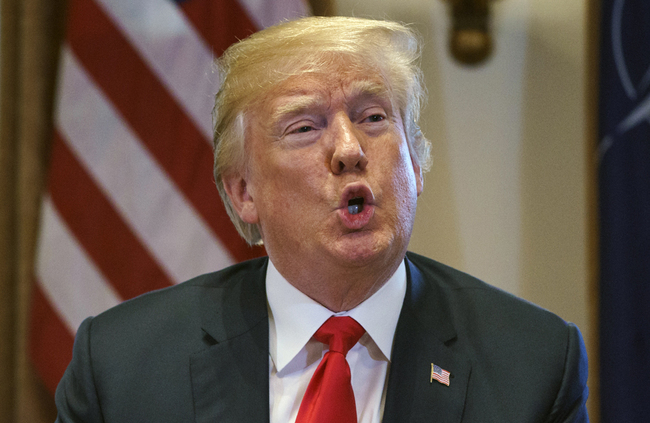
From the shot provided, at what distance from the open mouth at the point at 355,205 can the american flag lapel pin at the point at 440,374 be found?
374 mm

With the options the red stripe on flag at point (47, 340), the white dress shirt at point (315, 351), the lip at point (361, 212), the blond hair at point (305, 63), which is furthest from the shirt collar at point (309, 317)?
the red stripe on flag at point (47, 340)

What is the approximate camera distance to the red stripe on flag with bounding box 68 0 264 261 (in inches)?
102

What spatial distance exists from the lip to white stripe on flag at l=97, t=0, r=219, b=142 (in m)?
1.42

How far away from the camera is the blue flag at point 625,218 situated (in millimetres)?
2209

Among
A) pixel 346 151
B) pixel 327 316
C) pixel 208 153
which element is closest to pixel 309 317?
pixel 327 316

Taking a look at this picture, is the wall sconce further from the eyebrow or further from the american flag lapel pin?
the american flag lapel pin

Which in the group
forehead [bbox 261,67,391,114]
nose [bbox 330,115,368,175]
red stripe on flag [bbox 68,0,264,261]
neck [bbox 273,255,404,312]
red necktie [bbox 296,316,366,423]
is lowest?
red necktie [bbox 296,316,366,423]

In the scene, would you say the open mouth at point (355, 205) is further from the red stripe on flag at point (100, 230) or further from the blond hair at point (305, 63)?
the red stripe on flag at point (100, 230)

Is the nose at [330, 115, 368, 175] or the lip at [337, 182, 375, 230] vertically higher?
the nose at [330, 115, 368, 175]

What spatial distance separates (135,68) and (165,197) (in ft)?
1.82

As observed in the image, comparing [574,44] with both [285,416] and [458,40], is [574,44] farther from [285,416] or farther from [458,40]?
[285,416]

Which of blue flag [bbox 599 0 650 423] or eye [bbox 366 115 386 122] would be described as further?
blue flag [bbox 599 0 650 423]

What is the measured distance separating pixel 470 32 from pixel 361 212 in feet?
5.22

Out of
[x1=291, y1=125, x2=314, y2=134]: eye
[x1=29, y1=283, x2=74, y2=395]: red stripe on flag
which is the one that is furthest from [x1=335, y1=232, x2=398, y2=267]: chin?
[x1=29, y1=283, x2=74, y2=395]: red stripe on flag
